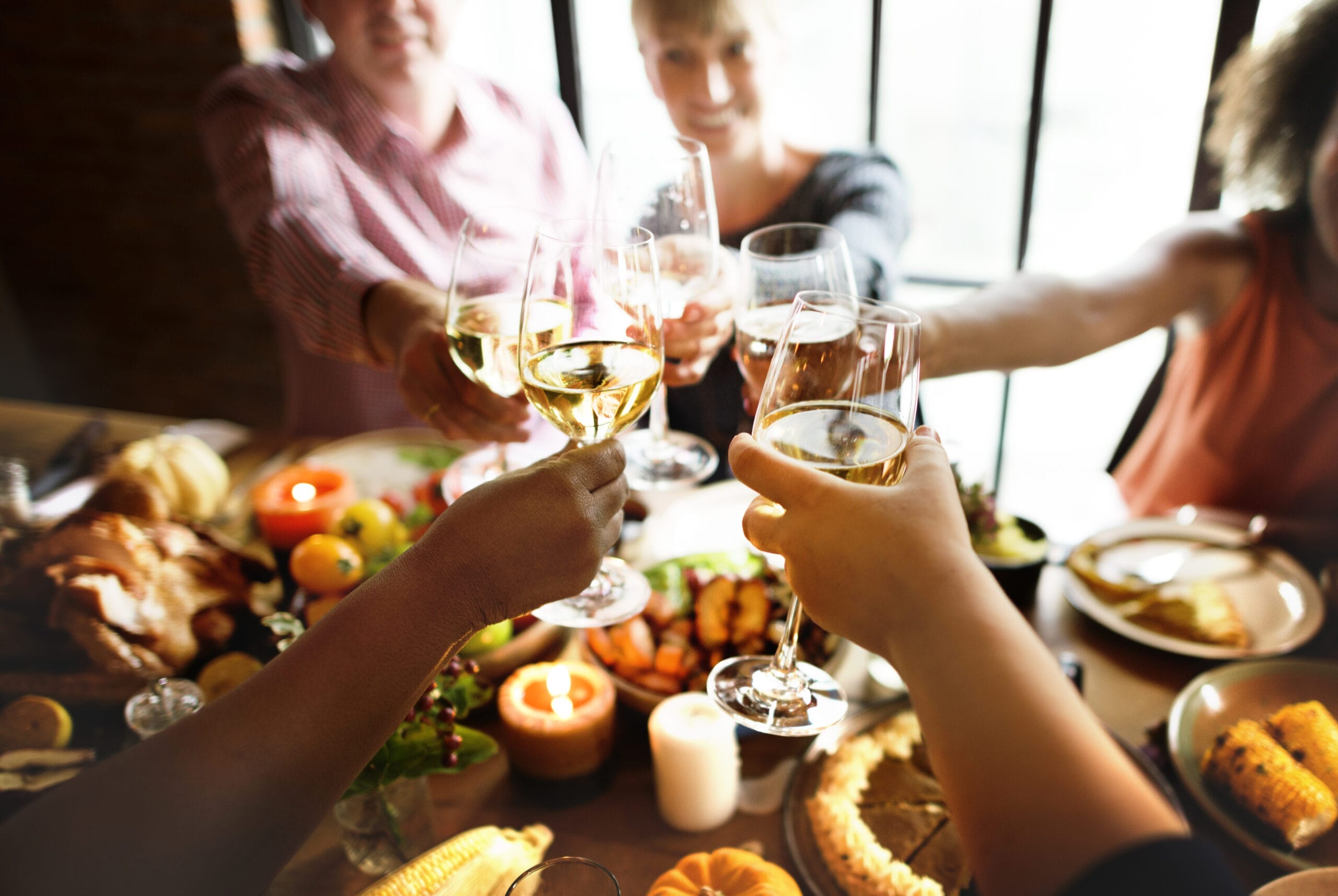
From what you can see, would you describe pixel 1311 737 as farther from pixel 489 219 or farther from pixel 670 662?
pixel 489 219

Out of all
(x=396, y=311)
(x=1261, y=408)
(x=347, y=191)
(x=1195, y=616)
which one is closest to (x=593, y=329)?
(x=396, y=311)

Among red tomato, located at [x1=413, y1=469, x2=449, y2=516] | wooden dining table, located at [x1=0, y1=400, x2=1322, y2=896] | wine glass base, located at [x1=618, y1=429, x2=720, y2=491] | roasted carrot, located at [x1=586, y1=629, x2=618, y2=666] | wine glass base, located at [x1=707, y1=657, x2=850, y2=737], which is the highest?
wine glass base, located at [x1=618, y1=429, x2=720, y2=491]

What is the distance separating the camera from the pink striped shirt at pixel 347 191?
152cm

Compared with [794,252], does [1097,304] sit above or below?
below

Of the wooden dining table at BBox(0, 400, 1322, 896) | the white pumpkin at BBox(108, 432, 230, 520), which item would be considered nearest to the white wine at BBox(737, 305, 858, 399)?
the wooden dining table at BBox(0, 400, 1322, 896)

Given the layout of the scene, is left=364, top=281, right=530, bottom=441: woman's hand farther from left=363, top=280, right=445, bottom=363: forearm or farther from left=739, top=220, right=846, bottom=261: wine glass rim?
left=739, top=220, right=846, bottom=261: wine glass rim

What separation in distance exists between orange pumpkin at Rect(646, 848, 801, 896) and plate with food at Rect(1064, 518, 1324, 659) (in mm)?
651

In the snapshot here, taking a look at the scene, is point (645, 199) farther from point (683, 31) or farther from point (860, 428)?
point (683, 31)

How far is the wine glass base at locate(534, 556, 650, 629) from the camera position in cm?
88

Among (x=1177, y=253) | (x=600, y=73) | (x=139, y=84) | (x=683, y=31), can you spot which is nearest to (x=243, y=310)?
(x=139, y=84)

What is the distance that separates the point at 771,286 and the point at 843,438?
1.06 feet

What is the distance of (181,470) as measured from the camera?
1.43 m

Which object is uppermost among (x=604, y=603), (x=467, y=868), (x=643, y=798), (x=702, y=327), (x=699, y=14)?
(x=699, y=14)

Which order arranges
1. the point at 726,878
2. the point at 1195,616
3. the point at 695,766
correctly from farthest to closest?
the point at 1195,616, the point at 695,766, the point at 726,878
